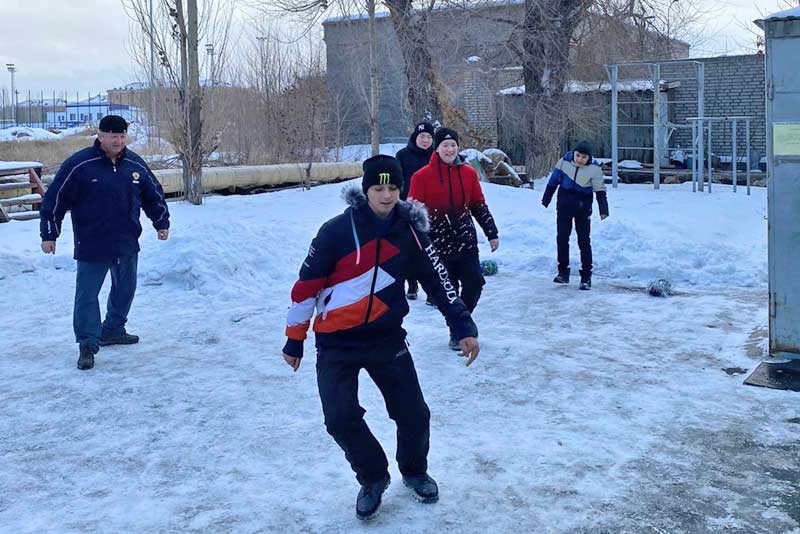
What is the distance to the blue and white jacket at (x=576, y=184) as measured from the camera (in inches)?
361

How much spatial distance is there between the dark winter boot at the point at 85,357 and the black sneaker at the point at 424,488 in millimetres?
3279

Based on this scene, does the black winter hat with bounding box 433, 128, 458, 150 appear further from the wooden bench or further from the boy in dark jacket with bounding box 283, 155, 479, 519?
the wooden bench

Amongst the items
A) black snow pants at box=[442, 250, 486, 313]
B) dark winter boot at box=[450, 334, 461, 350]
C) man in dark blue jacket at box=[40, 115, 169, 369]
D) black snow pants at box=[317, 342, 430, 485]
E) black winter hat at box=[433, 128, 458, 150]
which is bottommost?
dark winter boot at box=[450, 334, 461, 350]

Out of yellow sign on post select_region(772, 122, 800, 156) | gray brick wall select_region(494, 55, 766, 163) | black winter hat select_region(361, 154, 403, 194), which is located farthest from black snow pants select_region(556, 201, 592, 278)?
gray brick wall select_region(494, 55, 766, 163)

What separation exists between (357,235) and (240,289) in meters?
5.72

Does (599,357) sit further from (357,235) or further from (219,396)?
(357,235)

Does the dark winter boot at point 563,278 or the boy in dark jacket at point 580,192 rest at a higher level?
the boy in dark jacket at point 580,192

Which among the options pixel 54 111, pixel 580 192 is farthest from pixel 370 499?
pixel 54 111

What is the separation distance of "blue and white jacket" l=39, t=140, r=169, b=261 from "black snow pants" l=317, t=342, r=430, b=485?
3321mm

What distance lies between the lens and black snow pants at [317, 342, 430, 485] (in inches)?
148

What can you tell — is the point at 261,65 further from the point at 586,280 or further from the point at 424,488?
the point at 424,488

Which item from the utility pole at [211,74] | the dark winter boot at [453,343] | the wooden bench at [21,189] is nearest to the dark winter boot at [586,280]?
the dark winter boot at [453,343]

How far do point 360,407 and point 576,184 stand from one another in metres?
5.88

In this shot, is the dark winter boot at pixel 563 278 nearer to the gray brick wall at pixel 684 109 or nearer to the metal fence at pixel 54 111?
the gray brick wall at pixel 684 109
